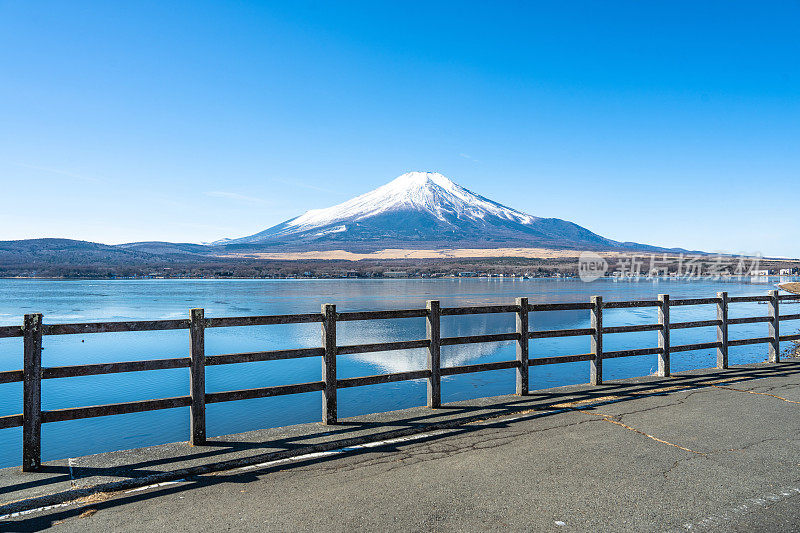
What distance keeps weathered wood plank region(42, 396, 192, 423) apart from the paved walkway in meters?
0.50

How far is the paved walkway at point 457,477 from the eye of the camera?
4.49 meters

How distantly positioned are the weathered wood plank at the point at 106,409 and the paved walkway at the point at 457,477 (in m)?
0.50

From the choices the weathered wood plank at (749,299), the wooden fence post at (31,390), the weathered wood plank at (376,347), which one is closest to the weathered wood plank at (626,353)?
the weathered wood plank at (749,299)

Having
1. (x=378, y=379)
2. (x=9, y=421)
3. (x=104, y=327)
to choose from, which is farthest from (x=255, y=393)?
(x=9, y=421)

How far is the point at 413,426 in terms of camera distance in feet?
23.2

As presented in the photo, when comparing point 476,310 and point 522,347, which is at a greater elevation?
point 476,310

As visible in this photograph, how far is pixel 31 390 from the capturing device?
5672 millimetres

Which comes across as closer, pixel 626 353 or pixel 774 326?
pixel 626 353

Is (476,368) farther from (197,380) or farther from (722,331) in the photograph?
(722,331)

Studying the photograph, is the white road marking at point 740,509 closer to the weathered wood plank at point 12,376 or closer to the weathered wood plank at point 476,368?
the weathered wood plank at point 476,368

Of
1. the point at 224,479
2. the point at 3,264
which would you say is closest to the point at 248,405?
the point at 224,479

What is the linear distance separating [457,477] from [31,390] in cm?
448

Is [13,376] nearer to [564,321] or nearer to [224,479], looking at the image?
[224,479]

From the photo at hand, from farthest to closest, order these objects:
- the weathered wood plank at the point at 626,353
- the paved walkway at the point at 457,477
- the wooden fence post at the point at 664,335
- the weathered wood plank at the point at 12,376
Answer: the wooden fence post at the point at 664,335 < the weathered wood plank at the point at 626,353 < the weathered wood plank at the point at 12,376 < the paved walkway at the point at 457,477
